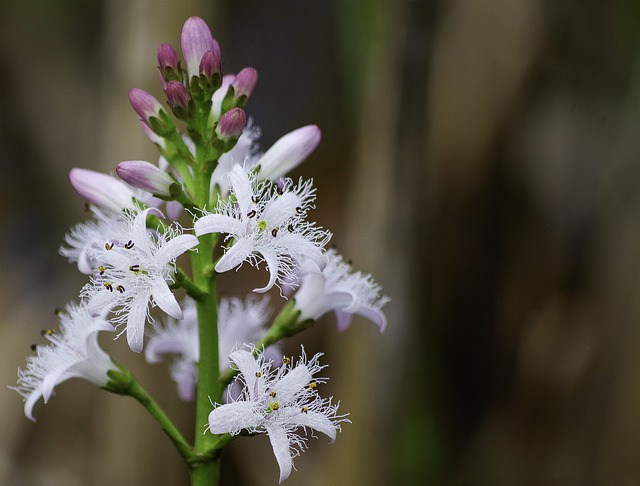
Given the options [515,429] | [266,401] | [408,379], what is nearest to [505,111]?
[408,379]

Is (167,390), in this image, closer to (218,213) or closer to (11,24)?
(218,213)

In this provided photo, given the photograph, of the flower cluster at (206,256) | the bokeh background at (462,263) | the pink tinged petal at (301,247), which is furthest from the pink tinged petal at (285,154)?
the bokeh background at (462,263)

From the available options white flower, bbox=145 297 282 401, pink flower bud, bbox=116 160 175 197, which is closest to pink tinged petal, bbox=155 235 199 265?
pink flower bud, bbox=116 160 175 197

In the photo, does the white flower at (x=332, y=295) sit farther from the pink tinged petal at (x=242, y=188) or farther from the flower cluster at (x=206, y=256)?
the pink tinged petal at (x=242, y=188)

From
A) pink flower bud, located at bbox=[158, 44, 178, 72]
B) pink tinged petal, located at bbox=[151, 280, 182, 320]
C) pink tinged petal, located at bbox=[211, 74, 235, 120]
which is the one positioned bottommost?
pink tinged petal, located at bbox=[151, 280, 182, 320]

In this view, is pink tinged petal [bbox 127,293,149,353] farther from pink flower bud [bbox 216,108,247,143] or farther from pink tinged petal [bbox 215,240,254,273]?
pink flower bud [bbox 216,108,247,143]

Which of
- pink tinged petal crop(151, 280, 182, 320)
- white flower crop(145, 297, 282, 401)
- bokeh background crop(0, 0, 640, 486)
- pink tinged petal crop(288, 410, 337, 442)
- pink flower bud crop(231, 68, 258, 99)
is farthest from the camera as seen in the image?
bokeh background crop(0, 0, 640, 486)

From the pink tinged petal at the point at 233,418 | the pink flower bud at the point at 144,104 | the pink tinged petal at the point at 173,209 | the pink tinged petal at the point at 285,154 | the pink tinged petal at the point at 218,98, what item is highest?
the pink tinged petal at the point at 218,98
